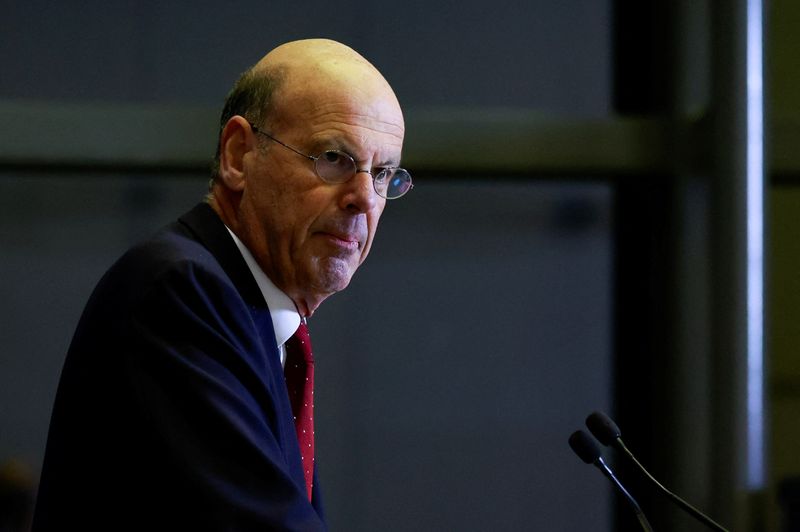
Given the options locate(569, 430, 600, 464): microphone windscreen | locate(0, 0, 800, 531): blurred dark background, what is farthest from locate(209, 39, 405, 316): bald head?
locate(0, 0, 800, 531): blurred dark background

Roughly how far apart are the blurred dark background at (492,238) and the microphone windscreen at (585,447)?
2.06 meters

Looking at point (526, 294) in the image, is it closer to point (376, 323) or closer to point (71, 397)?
point (376, 323)

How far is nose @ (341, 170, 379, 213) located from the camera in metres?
1.61

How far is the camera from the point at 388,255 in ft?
12.0

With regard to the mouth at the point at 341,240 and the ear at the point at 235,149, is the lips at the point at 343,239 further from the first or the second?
the ear at the point at 235,149

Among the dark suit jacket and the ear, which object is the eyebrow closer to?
the ear

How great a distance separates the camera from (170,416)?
1225 millimetres

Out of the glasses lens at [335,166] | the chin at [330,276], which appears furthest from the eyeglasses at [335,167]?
the chin at [330,276]

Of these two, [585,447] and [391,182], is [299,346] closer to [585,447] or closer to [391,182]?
[391,182]

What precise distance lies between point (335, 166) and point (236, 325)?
376 mm

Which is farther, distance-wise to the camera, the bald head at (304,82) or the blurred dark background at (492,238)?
the blurred dark background at (492,238)

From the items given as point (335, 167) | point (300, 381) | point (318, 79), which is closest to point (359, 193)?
point (335, 167)

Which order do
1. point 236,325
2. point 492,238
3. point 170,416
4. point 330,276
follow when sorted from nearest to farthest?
point 170,416 → point 236,325 → point 330,276 → point 492,238

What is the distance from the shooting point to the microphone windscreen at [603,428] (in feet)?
4.98
